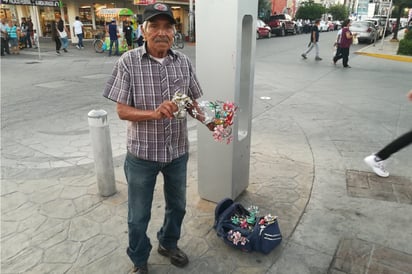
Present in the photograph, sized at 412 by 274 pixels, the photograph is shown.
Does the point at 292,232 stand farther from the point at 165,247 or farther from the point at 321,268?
the point at 165,247

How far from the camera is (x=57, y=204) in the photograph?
365 cm

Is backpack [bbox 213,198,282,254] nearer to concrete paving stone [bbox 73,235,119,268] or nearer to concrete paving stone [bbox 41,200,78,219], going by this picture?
concrete paving stone [bbox 73,235,119,268]

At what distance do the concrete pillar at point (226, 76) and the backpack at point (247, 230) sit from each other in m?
0.45

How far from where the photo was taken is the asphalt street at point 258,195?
9.34 ft

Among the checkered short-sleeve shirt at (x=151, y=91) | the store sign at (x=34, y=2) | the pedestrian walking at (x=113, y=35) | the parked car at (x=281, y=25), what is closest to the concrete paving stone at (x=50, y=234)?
the checkered short-sleeve shirt at (x=151, y=91)

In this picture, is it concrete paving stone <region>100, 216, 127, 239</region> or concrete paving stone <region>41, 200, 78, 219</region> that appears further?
concrete paving stone <region>41, 200, 78, 219</region>

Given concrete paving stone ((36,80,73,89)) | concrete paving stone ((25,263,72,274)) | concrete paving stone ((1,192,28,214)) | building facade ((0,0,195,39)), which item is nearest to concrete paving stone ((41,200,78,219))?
concrete paving stone ((1,192,28,214))

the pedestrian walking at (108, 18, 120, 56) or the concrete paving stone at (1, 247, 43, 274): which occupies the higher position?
the pedestrian walking at (108, 18, 120, 56)

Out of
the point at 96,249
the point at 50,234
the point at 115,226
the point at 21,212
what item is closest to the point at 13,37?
the point at 21,212

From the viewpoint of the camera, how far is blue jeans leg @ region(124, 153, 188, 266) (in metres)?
2.34

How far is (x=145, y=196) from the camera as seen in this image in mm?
2398

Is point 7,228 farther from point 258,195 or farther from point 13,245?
point 258,195

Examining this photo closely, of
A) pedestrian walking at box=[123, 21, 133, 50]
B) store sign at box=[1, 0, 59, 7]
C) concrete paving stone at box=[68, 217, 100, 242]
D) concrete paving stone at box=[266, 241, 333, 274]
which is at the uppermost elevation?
store sign at box=[1, 0, 59, 7]

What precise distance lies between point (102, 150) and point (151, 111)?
Answer: 179 centimetres
